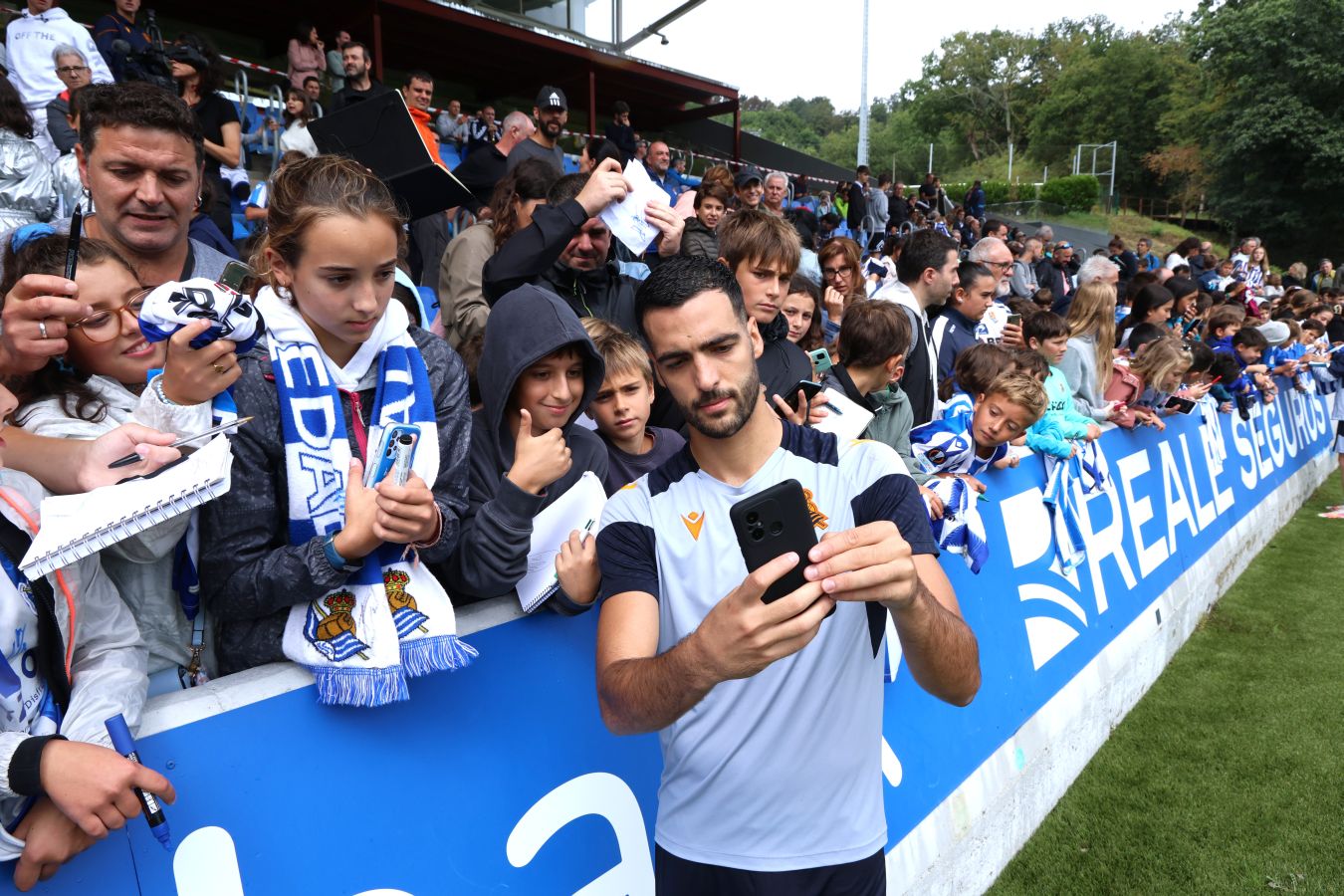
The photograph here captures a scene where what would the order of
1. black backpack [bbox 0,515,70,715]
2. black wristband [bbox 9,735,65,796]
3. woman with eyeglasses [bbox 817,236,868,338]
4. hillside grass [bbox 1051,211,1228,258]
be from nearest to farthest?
black wristband [bbox 9,735,65,796] < black backpack [bbox 0,515,70,715] < woman with eyeglasses [bbox 817,236,868,338] < hillside grass [bbox 1051,211,1228,258]

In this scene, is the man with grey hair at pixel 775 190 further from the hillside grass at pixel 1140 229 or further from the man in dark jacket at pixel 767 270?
the hillside grass at pixel 1140 229

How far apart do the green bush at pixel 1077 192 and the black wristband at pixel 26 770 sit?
5016 centimetres

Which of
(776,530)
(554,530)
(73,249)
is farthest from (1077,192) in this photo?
(73,249)

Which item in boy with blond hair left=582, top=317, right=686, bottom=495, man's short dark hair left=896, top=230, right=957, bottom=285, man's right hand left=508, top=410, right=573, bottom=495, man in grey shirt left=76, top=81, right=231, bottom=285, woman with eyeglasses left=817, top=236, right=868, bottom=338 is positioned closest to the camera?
man's right hand left=508, top=410, right=573, bottom=495

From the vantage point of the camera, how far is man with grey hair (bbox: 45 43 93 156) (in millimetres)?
5613

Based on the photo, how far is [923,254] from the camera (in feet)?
16.6

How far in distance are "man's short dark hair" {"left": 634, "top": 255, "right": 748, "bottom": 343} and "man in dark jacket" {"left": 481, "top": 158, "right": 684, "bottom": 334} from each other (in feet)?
3.54

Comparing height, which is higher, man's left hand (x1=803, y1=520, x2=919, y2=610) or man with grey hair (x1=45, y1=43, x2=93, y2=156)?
man with grey hair (x1=45, y1=43, x2=93, y2=156)

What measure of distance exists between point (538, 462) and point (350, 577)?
488 mm

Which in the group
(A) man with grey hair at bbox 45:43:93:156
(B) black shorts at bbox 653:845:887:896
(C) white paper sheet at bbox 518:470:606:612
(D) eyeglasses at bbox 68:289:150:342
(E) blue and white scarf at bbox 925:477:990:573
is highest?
(A) man with grey hair at bbox 45:43:93:156

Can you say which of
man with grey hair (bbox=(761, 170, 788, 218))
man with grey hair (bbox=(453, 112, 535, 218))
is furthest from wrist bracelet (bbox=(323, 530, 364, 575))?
man with grey hair (bbox=(761, 170, 788, 218))

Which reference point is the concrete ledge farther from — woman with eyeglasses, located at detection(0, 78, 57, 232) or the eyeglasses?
woman with eyeglasses, located at detection(0, 78, 57, 232)

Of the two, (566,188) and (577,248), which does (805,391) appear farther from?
(566,188)

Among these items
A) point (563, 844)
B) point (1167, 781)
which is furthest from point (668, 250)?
point (1167, 781)
